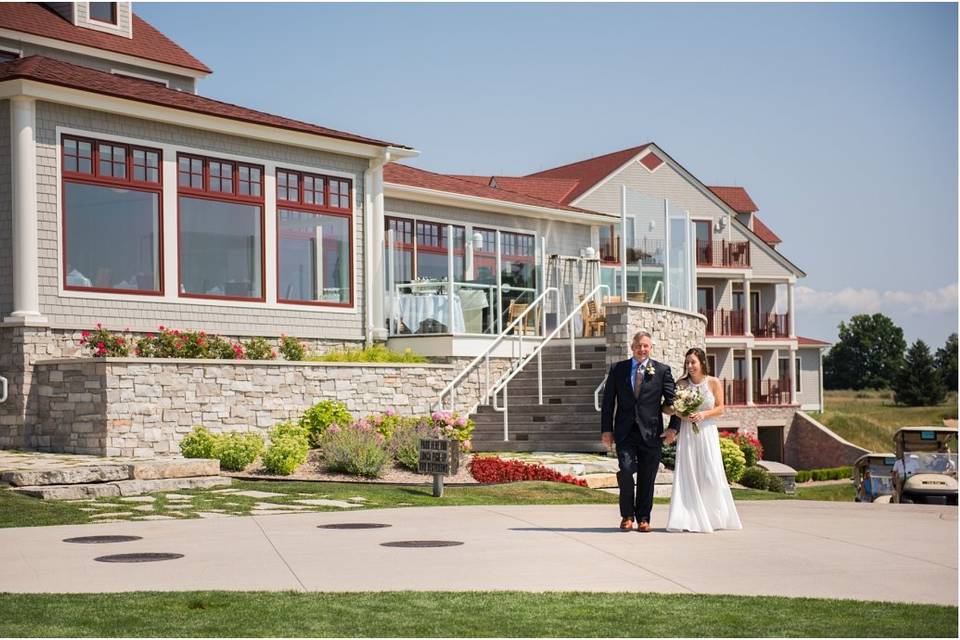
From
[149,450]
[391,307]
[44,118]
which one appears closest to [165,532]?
[149,450]

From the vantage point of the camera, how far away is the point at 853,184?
25.5m

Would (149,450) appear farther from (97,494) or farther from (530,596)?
(530,596)

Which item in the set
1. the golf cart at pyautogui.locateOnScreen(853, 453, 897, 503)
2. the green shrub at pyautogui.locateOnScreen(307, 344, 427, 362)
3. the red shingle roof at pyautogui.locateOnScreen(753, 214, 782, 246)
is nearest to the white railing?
the green shrub at pyautogui.locateOnScreen(307, 344, 427, 362)

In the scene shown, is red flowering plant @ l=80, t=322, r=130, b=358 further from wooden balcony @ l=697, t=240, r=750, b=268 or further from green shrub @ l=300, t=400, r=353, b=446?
wooden balcony @ l=697, t=240, r=750, b=268

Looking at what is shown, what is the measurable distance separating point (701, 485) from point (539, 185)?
114ft

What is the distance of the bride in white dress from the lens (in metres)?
12.1

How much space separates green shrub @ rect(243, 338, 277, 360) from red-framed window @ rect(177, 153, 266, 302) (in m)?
0.98

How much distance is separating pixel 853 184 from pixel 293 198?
37.8 ft

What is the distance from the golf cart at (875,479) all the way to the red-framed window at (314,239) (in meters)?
13.9

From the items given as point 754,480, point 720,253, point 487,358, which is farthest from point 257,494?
point 720,253

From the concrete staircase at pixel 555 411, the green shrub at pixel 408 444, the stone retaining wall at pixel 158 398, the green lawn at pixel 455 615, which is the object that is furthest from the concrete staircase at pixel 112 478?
the concrete staircase at pixel 555 411

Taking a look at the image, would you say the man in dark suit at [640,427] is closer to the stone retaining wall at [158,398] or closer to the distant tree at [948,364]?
the stone retaining wall at [158,398]

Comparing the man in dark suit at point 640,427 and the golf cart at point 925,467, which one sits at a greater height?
the man in dark suit at point 640,427

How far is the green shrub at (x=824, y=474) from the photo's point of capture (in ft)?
144
